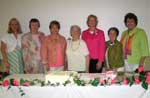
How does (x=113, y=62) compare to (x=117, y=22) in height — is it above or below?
below

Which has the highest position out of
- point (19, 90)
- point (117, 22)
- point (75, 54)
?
point (117, 22)

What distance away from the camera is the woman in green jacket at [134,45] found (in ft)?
13.0

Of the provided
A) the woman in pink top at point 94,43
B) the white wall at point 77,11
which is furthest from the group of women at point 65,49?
the white wall at point 77,11

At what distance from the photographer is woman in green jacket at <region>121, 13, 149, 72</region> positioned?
3973mm

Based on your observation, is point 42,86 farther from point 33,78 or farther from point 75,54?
point 75,54

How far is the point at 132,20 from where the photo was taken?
13.2 ft

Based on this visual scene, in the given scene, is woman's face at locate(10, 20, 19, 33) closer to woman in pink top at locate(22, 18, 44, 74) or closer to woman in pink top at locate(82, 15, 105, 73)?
woman in pink top at locate(22, 18, 44, 74)

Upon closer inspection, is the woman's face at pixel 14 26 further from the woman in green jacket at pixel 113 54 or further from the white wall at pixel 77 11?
the woman in green jacket at pixel 113 54

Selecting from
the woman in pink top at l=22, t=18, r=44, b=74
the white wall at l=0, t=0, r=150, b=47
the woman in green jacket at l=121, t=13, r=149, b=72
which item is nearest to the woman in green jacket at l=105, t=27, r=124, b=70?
the woman in green jacket at l=121, t=13, r=149, b=72

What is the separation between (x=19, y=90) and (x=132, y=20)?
1.92m

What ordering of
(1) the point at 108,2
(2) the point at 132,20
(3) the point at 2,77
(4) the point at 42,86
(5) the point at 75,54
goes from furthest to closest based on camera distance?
(1) the point at 108,2 < (2) the point at 132,20 < (5) the point at 75,54 < (3) the point at 2,77 < (4) the point at 42,86

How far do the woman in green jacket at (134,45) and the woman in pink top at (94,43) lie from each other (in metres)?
0.34

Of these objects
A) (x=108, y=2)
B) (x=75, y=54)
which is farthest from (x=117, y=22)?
(x=75, y=54)

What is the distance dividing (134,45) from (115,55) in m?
0.29
